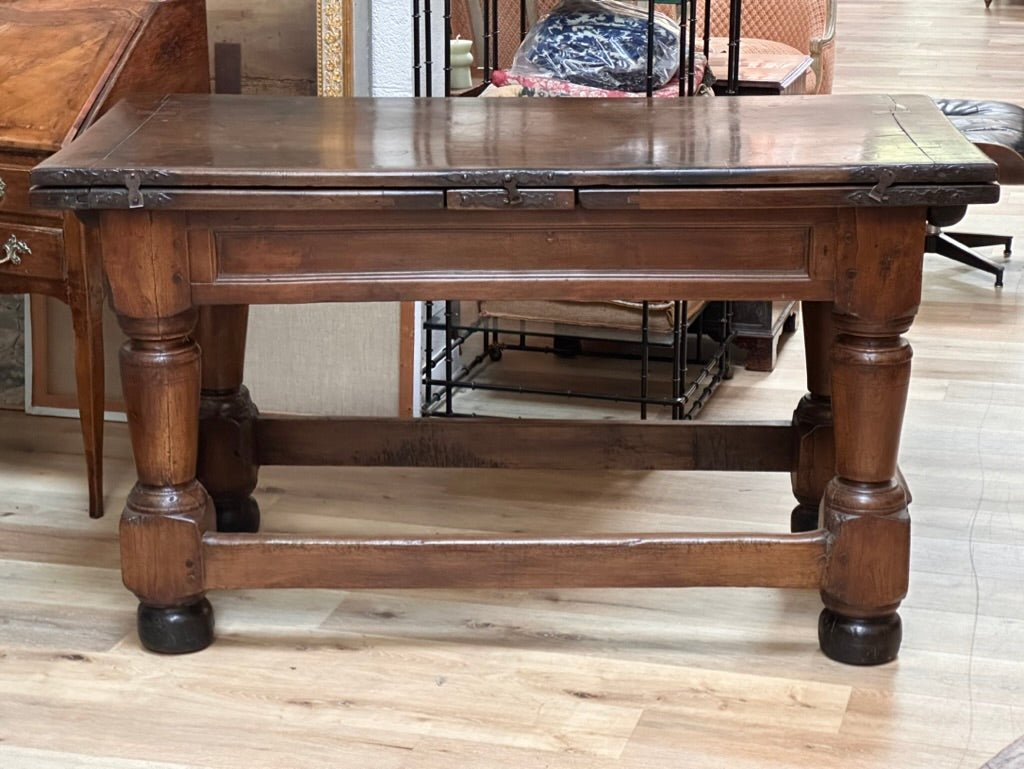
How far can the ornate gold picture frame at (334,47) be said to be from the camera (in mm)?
3250

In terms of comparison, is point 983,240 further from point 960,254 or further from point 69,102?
point 69,102

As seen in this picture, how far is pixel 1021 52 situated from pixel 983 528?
7176 mm

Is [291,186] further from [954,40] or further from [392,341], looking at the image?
[954,40]

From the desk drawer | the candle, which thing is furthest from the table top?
the candle

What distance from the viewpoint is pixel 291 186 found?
217 centimetres

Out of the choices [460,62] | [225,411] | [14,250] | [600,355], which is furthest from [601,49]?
[14,250]

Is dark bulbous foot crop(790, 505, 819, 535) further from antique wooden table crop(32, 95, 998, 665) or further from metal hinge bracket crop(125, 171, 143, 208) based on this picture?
metal hinge bracket crop(125, 171, 143, 208)

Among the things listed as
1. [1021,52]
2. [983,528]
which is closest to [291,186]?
[983,528]

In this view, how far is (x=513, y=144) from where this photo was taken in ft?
7.70

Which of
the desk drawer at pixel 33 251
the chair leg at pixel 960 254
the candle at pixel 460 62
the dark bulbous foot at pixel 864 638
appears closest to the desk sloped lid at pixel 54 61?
the desk drawer at pixel 33 251

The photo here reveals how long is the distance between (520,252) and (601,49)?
48.9 inches

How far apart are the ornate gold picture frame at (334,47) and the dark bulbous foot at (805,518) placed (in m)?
1.32

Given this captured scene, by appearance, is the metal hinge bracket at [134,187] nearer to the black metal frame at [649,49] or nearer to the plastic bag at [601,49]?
the black metal frame at [649,49]

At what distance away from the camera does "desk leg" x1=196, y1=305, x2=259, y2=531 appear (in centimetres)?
275
